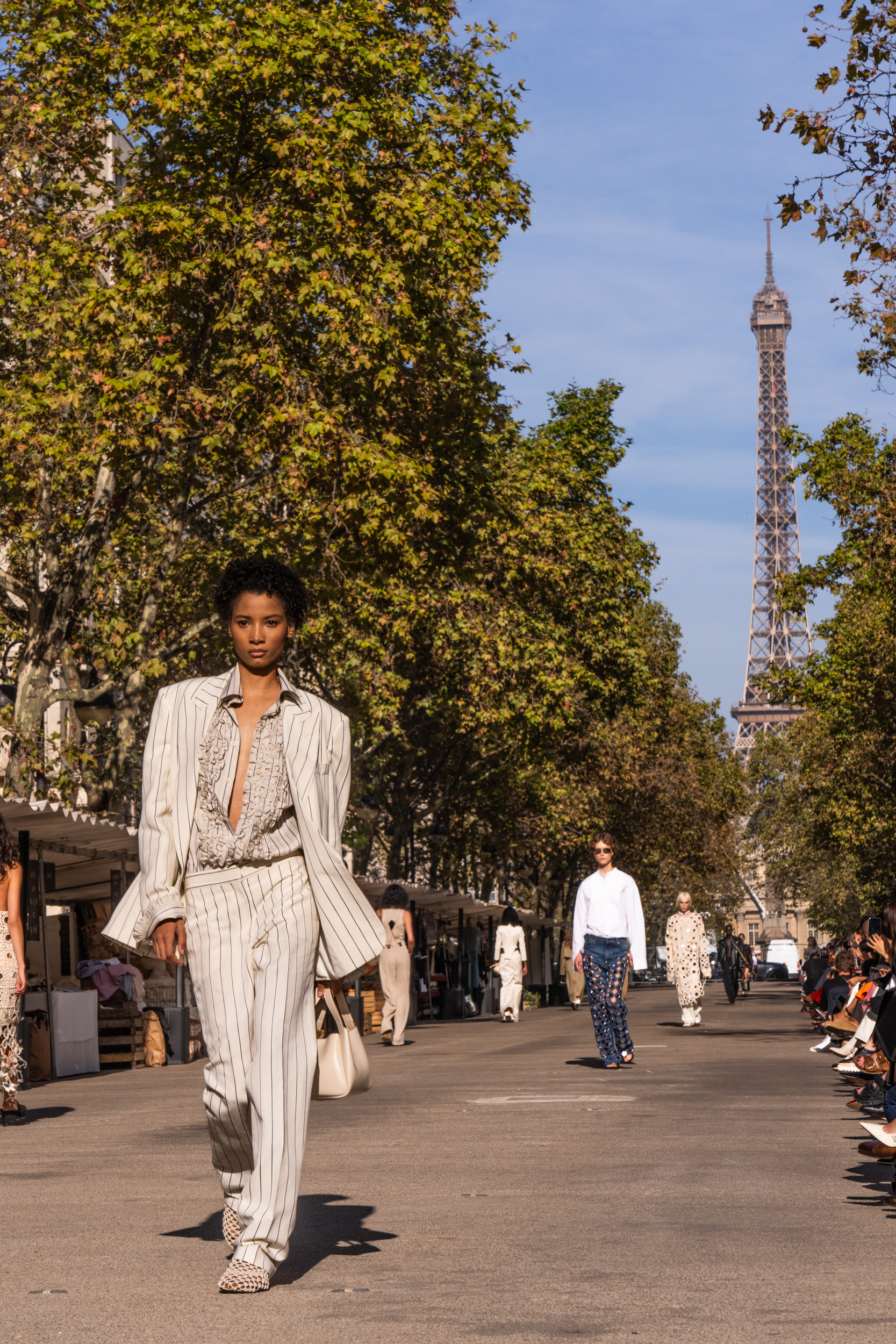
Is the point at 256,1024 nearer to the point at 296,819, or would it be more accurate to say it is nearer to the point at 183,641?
the point at 296,819

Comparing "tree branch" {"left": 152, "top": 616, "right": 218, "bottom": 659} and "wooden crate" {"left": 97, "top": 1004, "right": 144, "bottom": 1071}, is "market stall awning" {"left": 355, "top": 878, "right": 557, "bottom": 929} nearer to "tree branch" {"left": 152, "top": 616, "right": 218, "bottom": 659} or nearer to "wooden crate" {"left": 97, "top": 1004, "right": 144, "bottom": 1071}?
"tree branch" {"left": 152, "top": 616, "right": 218, "bottom": 659}

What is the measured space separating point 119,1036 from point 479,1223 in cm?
1333

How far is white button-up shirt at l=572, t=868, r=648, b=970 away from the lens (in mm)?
15539

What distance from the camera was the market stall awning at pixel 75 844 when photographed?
16094 mm

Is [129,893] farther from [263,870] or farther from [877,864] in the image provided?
[877,864]

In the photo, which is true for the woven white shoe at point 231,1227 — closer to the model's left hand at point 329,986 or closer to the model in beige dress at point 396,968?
the model's left hand at point 329,986

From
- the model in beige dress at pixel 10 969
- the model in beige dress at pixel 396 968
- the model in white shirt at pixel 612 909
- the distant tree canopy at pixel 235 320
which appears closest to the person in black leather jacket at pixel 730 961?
the distant tree canopy at pixel 235 320

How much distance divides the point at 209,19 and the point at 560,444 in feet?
82.2

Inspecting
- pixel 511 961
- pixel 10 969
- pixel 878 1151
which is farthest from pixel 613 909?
pixel 511 961

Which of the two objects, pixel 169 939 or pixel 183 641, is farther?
pixel 183 641

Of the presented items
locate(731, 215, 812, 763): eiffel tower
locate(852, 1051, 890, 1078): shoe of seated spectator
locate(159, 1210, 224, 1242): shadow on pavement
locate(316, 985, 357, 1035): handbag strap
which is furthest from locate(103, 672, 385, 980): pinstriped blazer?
locate(731, 215, 812, 763): eiffel tower

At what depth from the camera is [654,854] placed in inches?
2485

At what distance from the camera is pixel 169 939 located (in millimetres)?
5477

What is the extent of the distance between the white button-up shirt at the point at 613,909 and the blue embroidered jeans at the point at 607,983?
2.7 inches
